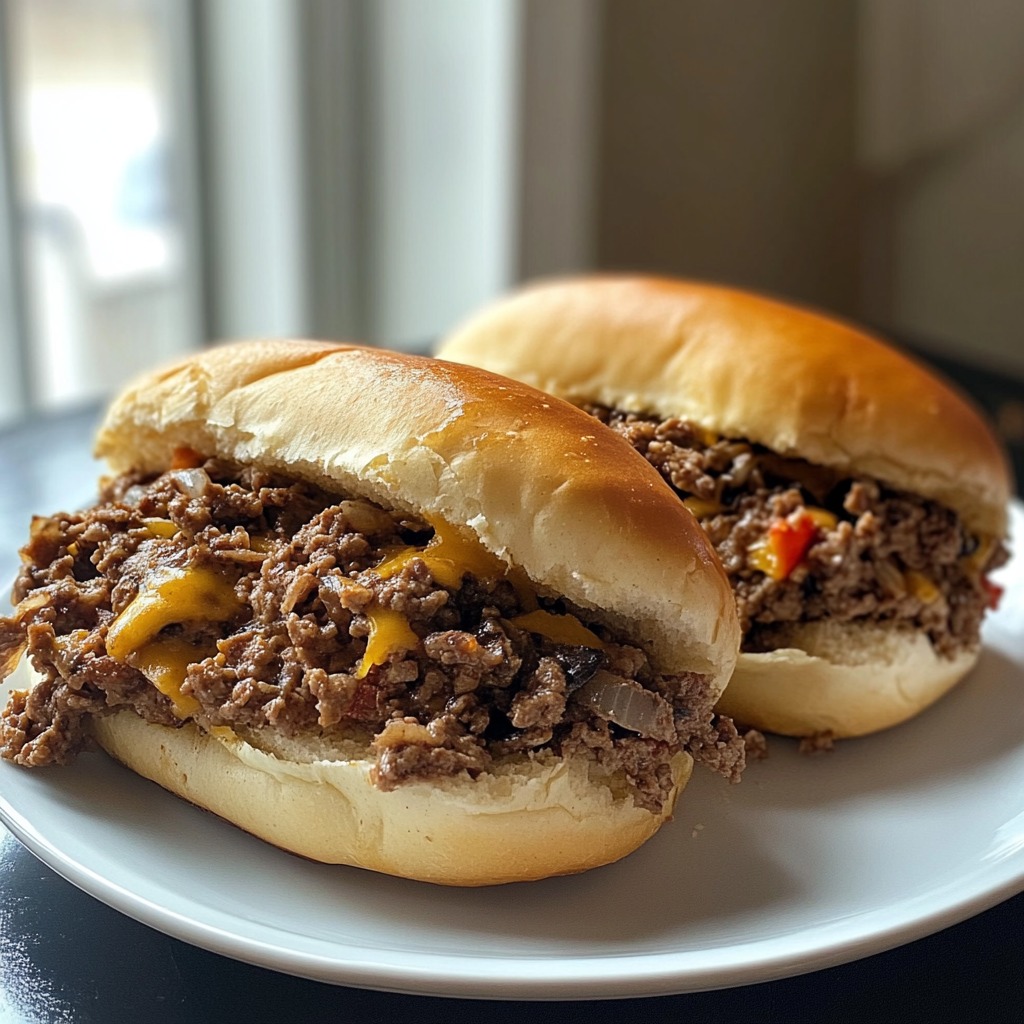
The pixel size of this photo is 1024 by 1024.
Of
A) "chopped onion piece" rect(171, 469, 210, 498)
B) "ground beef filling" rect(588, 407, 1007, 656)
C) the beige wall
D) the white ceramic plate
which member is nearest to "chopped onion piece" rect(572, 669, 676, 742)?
the white ceramic plate

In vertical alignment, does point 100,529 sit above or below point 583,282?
below

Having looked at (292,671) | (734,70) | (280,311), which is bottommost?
(280,311)

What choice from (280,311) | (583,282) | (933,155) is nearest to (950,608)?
(583,282)

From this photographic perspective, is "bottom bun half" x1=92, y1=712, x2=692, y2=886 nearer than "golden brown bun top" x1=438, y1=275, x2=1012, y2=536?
Yes

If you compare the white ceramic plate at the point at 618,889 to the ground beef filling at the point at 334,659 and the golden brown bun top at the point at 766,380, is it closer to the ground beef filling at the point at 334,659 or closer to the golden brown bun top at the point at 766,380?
the ground beef filling at the point at 334,659

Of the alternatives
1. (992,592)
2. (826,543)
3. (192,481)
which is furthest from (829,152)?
(192,481)

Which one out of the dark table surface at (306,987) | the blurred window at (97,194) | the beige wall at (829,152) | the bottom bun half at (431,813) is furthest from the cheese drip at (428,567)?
the beige wall at (829,152)

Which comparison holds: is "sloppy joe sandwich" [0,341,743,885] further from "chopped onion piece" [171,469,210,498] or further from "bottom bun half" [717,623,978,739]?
"bottom bun half" [717,623,978,739]

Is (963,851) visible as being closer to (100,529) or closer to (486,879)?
(486,879)
